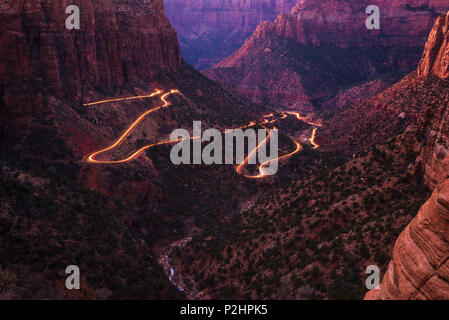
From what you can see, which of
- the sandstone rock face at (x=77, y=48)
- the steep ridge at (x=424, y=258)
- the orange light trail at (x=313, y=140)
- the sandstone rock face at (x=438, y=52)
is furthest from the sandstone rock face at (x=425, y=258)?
the orange light trail at (x=313, y=140)

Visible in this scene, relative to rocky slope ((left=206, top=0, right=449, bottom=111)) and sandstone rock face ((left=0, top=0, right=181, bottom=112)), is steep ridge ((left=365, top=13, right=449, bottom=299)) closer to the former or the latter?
sandstone rock face ((left=0, top=0, right=181, bottom=112))

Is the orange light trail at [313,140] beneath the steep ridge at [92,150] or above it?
beneath

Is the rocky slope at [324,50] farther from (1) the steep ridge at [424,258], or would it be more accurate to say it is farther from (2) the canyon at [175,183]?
(1) the steep ridge at [424,258]

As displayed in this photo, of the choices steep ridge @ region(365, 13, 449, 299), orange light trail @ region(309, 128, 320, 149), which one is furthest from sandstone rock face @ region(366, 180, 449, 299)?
orange light trail @ region(309, 128, 320, 149)

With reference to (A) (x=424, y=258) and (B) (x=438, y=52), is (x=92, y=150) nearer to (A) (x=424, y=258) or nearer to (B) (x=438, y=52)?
(A) (x=424, y=258)

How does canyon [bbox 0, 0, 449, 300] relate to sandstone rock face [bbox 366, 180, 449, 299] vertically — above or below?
below

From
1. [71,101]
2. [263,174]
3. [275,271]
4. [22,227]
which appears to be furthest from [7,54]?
[275,271]
